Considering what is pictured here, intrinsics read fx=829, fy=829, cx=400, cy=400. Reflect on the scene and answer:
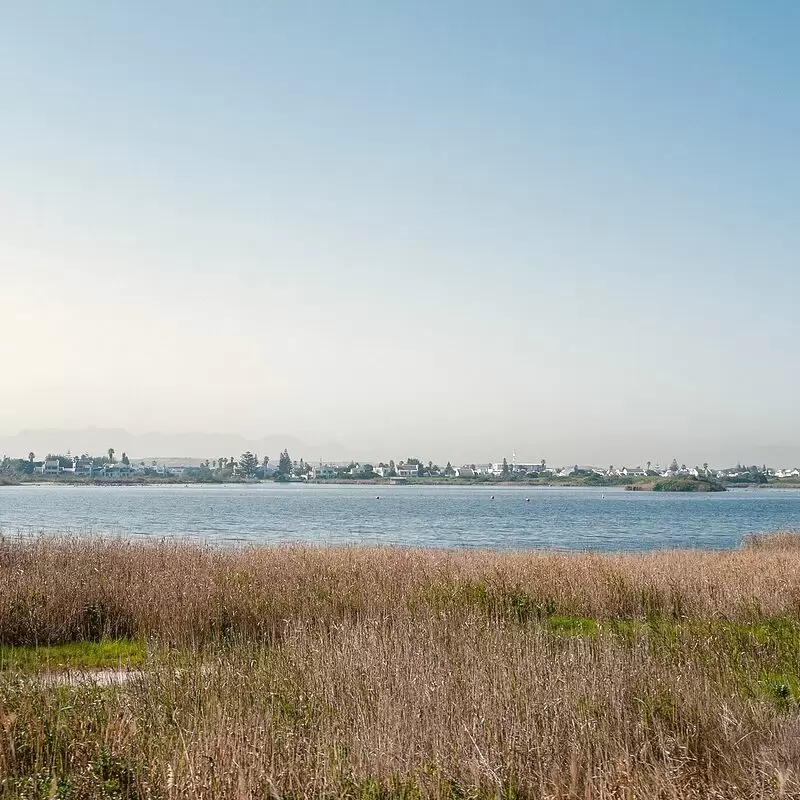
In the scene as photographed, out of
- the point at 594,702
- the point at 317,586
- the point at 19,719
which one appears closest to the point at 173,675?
the point at 19,719

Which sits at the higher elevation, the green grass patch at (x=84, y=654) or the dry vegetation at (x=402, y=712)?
the dry vegetation at (x=402, y=712)

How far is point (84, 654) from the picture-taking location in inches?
460

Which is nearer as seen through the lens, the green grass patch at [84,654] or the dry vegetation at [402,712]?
the dry vegetation at [402,712]

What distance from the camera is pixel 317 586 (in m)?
14.4

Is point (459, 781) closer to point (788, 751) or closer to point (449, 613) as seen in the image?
point (788, 751)

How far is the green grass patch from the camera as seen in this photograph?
10.6m

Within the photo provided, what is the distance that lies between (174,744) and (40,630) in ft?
23.6

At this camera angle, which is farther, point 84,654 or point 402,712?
point 84,654

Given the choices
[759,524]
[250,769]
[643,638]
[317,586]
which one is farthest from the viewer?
[759,524]

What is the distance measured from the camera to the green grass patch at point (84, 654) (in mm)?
10586

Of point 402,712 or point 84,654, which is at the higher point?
point 402,712

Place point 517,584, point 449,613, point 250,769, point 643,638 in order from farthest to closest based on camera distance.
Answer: point 517,584 < point 449,613 < point 643,638 < point 250,769

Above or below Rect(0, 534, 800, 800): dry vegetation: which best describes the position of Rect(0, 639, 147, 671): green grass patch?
below

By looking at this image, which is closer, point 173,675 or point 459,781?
point 459,781
